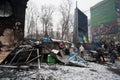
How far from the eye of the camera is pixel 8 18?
9609mm

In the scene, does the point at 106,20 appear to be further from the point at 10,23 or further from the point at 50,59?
the point at 10,23

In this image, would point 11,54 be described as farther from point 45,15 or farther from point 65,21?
point 45,15

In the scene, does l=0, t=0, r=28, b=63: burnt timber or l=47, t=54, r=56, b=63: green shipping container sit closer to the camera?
l=0, t=0, r=28, b=63: burnt timber

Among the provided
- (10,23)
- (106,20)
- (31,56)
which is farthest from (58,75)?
(106,20)

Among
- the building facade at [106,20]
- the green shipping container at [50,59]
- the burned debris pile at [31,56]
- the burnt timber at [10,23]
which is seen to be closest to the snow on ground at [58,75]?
the burned debris pile at [31,56]

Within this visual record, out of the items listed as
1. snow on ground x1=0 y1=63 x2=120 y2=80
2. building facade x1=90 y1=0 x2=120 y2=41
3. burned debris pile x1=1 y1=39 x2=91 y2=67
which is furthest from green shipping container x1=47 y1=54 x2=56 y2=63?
building facade x1=90 y1=0 x2=120 y2=41

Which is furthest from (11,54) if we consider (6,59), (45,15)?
(45,15)

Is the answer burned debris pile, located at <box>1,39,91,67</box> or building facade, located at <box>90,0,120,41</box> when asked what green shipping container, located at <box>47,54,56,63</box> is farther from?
building facade, located at <box>90,0,120,41</box>

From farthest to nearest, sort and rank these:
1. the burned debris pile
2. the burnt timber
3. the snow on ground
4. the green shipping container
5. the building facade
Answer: the building facade
the green shipping container
the burnt timber
the burned debris pile
the snow on ground

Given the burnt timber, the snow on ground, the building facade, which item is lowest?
the snow on ground

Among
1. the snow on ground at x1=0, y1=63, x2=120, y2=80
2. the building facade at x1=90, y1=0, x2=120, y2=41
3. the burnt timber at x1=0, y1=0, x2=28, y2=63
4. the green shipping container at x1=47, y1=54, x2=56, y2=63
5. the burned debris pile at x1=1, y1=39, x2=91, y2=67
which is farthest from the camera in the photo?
the building facade at x1=90, y1=0, x2=120, y2=41

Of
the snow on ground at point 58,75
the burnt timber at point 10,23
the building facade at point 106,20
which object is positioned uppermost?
the building facade at point 106,20

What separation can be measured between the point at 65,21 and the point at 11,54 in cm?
3215

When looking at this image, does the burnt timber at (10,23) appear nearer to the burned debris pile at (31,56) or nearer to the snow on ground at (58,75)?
the burned debris pile at (31,56)
